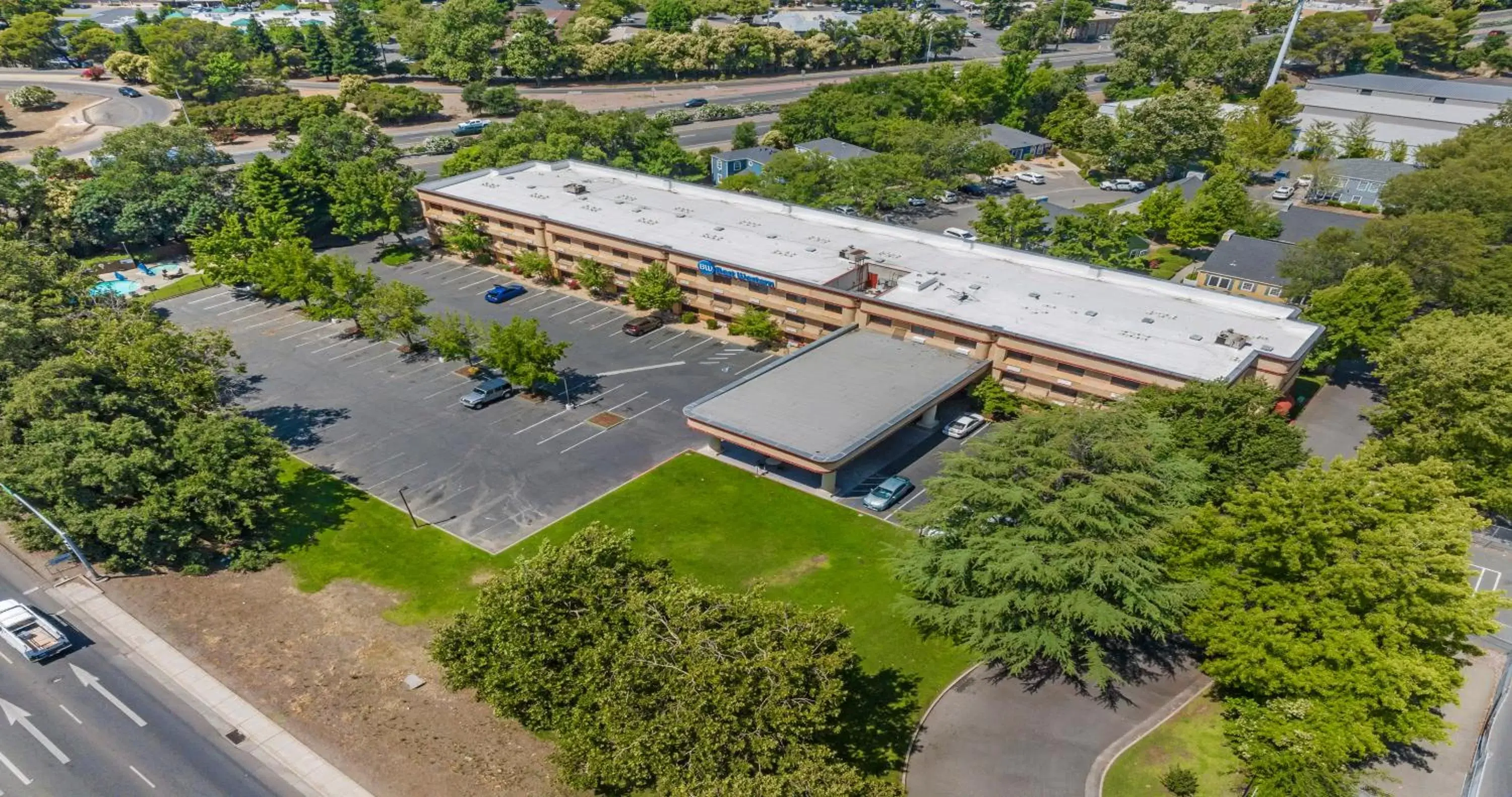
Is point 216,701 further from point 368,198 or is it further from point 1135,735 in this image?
point 368,198

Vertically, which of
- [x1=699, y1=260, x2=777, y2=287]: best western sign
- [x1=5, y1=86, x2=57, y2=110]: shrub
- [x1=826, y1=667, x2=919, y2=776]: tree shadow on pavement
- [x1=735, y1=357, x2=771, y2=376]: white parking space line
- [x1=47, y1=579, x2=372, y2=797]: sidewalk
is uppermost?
[x1=5, y1=86, x2=57, y2=110]: shrub

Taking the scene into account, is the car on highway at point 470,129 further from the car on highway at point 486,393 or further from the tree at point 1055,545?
the tree at point 1055,545

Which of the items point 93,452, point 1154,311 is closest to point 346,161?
point 93,452

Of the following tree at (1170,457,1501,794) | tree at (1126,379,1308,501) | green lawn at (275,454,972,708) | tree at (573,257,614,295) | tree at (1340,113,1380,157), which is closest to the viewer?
tree at (1170,457,1501,794)

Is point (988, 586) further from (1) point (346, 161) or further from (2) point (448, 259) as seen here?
(1) point (346, 161)

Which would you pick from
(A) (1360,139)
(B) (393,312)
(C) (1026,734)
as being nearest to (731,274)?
(B) (393,312)

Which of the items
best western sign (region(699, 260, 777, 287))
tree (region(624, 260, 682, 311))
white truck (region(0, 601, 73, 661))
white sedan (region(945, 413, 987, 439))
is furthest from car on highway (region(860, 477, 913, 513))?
white truck (region(0, 601, 73, 661))

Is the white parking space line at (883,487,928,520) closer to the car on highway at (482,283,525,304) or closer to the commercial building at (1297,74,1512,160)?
the car on highway at (482,283,525,304)

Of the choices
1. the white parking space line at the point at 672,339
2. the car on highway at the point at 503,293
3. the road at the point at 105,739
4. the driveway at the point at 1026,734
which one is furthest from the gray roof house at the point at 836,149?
the road at the point at 105,739
